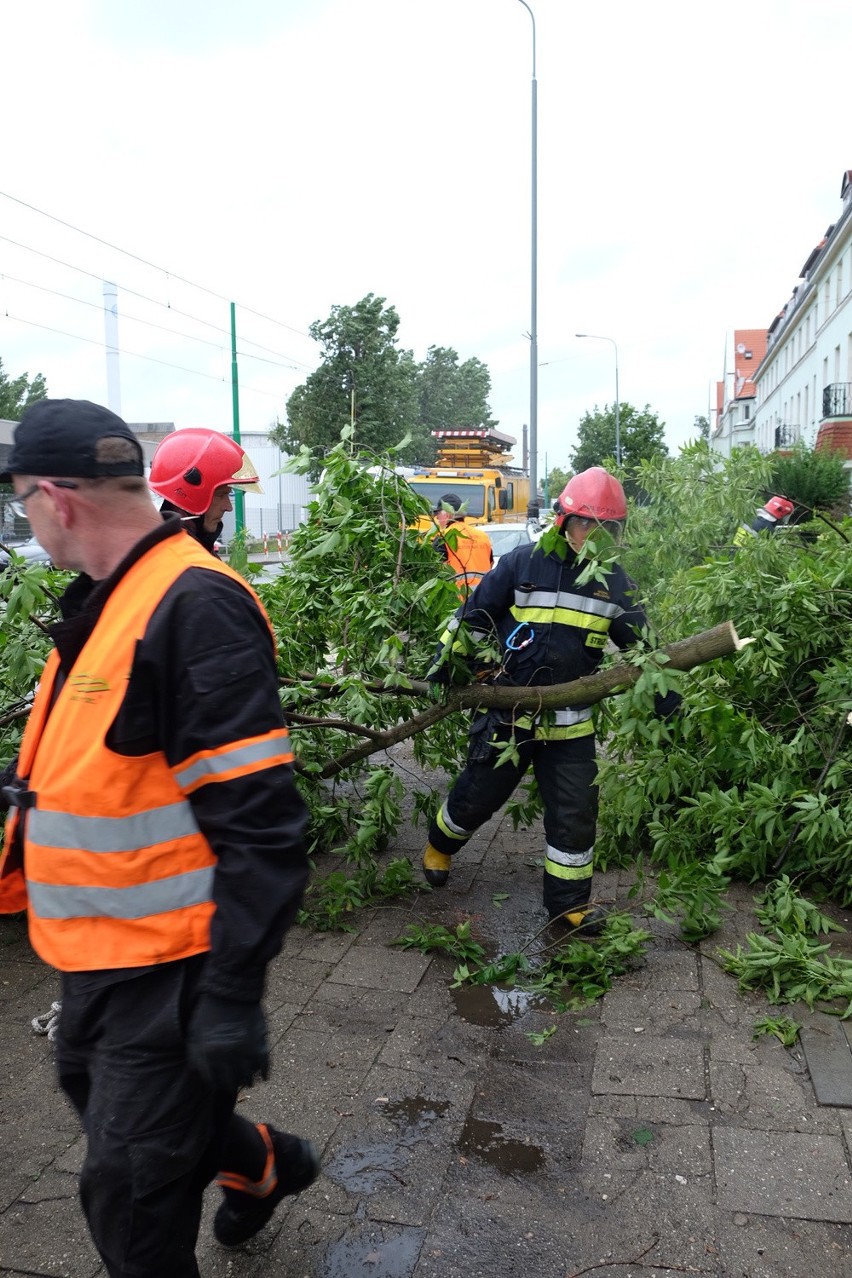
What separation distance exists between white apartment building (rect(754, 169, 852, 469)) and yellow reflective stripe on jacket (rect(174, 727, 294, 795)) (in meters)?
27.2

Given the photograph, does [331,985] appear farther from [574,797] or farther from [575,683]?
[575,683]

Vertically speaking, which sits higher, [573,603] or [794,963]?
[573,603]

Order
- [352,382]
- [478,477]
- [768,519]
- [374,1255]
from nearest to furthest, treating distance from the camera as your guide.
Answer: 1. [374,1255]
2. [768,519]
3. [478,477]
4. [352,382]

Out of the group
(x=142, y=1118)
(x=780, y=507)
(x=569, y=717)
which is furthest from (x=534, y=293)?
(x=142, y=1118)

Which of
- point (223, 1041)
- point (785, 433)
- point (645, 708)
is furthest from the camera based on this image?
point (785, 433)

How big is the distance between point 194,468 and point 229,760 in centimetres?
247

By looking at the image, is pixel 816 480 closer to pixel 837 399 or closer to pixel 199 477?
pixel 199 477

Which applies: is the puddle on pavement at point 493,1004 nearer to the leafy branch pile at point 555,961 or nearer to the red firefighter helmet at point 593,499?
the leafy branch pile at point 555,961

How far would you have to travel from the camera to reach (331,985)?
13.0ft

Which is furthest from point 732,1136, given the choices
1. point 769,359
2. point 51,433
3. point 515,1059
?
point 769,359

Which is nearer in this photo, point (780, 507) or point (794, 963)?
point (794, 963)

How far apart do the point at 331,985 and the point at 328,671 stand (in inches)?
54.4

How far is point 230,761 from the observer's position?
1.78m

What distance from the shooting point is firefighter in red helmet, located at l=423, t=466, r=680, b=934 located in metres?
4.27
